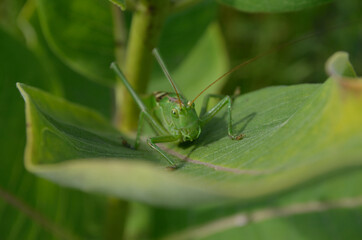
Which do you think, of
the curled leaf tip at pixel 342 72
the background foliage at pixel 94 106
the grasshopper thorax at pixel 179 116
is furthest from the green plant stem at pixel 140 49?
the curled leaf tip at pixel 342 72

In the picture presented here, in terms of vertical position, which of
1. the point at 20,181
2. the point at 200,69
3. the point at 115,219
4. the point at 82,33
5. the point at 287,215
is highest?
the point at 82,33

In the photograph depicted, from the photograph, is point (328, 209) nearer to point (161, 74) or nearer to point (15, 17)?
point (161, 74)

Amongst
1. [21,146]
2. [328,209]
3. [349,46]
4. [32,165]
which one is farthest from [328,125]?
[349,46]

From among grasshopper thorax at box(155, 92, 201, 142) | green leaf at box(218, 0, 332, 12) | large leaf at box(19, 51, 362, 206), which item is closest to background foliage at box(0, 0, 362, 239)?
green leaf at box(218, 0, 332, 12)

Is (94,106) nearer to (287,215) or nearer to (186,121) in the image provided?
(186,121)

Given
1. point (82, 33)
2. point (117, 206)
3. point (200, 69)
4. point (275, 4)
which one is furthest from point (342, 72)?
point (200, 69)

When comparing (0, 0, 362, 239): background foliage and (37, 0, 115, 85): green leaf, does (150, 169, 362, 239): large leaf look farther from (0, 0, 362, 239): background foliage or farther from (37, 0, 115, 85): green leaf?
(37, 0, 115, 85): green leaf
